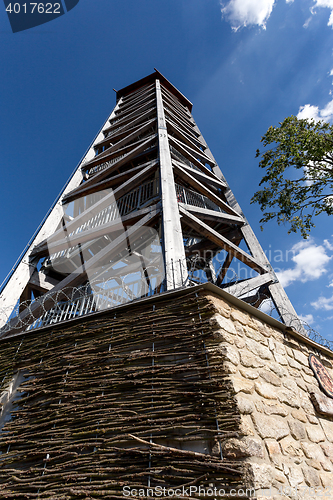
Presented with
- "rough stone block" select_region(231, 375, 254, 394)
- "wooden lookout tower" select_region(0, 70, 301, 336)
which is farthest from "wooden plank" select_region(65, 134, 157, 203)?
"rough stone block" select_region(231, 375, 254, 394)

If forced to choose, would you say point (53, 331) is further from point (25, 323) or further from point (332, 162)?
point (332, 162)

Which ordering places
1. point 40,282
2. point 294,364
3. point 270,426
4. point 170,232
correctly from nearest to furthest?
point 270,426, point 294,364, point 170,232, point 40,282

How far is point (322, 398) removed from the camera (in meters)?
3.04

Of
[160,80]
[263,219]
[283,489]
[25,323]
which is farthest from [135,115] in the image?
[283,489]

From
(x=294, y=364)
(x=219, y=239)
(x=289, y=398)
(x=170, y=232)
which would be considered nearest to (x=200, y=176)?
(x=219, y=239)

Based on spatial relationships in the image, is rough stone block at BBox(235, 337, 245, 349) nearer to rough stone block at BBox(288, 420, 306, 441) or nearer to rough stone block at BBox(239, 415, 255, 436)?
rough stone block at BBox(239, 415, 255, 436)

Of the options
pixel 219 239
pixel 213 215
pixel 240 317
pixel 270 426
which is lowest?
pixel 270 426

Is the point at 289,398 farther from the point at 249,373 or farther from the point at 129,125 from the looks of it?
the point at 129,125

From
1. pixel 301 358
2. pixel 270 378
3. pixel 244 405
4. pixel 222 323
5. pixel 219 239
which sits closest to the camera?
pixel 244 405

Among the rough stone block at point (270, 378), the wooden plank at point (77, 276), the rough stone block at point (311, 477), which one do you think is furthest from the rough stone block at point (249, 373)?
the wooden plank at point (77, 276)

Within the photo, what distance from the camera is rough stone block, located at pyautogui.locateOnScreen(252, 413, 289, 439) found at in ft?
6.94

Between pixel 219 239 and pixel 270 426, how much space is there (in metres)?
3.35

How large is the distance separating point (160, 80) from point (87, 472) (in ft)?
49.8

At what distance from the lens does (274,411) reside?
2406mm
